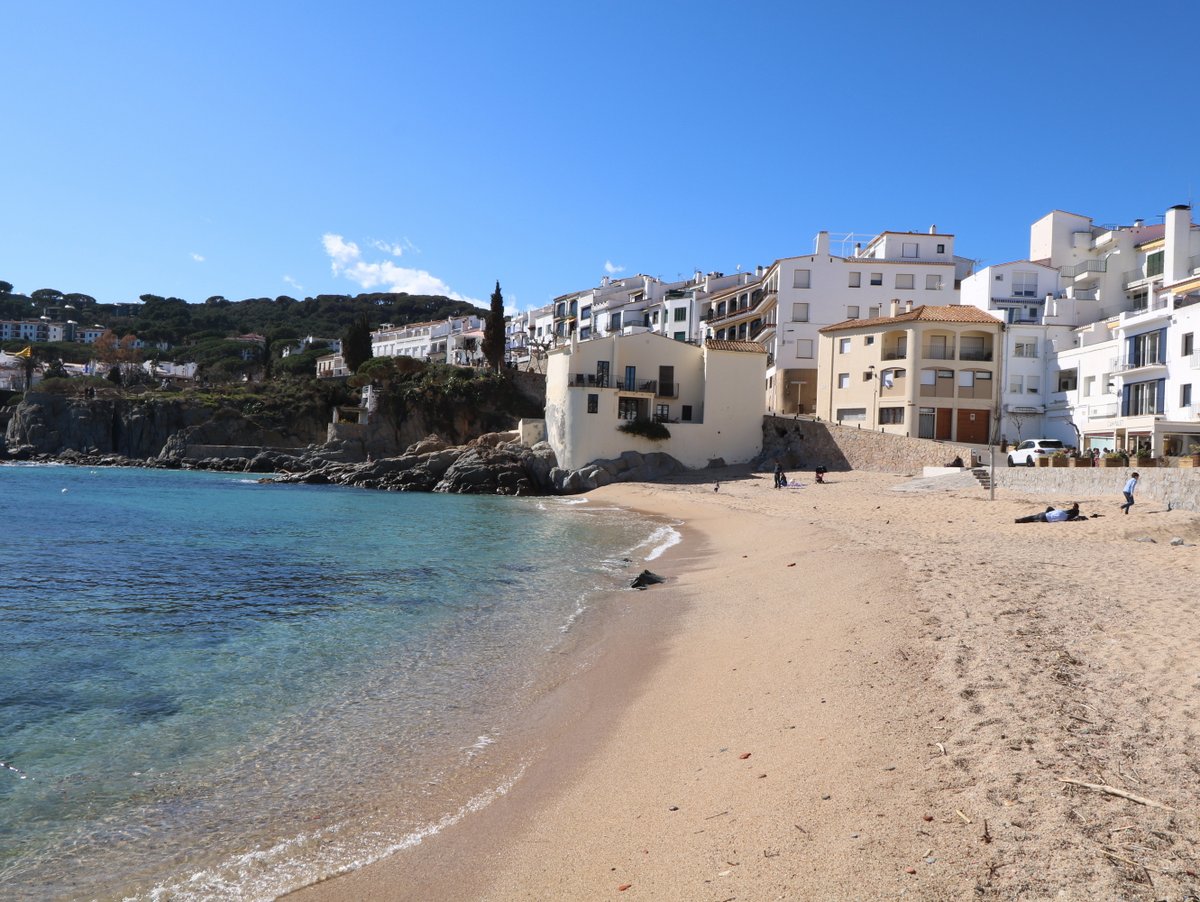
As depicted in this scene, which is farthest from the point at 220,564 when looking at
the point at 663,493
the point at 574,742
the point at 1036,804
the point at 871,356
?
the point at 871,356

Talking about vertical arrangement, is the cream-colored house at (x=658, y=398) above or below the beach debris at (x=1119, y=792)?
above

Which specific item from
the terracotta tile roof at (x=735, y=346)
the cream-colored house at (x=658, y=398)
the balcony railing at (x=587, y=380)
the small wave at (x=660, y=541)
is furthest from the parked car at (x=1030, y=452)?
the balcony railing at (x=587, y=380)

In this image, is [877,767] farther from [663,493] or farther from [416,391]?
[416,391]

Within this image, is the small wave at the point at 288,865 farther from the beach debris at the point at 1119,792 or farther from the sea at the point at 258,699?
the beach debris at the point at 1119,792

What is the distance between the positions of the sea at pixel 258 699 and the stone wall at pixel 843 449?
2650cm

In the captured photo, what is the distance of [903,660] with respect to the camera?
31.6 feet

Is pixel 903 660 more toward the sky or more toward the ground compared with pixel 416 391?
more toward the ground

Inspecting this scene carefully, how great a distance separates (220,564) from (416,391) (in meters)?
62.5

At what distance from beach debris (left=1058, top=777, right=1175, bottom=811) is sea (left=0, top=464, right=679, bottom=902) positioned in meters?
4.91

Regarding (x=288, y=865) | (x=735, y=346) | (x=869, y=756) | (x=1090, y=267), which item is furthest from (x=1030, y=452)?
(x=288, y=865)

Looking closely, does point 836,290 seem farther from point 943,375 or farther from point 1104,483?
point 1104,483

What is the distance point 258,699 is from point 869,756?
311 inches

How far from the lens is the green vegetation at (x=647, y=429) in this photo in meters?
57.6

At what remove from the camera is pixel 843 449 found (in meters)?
51.4
